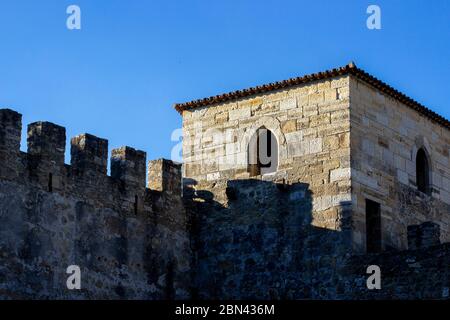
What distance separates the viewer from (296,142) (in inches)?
822

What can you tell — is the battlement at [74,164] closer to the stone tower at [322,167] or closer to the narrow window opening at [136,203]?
the narrow window opening at [136,203]

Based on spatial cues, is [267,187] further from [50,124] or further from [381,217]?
[50,124]

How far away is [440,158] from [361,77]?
2.77m

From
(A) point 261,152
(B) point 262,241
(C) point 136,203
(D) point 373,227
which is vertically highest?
(A) point 261,152

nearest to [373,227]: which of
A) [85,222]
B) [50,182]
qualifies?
[85,222]

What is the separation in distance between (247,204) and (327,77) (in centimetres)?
264

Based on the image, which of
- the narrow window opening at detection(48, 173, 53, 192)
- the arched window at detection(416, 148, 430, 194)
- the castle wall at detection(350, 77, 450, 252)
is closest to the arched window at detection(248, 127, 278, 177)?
the castle wall at detection(350, 77, 450, 252)

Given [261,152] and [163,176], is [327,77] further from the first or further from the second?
[163,176]

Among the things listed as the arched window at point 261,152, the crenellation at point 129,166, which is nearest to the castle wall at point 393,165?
the arched window at point 261,152

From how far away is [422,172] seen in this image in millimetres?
22109

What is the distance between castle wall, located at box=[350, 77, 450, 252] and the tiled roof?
4.4 inches

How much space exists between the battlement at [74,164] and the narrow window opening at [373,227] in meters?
3.41

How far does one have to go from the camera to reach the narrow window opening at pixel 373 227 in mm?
20375
